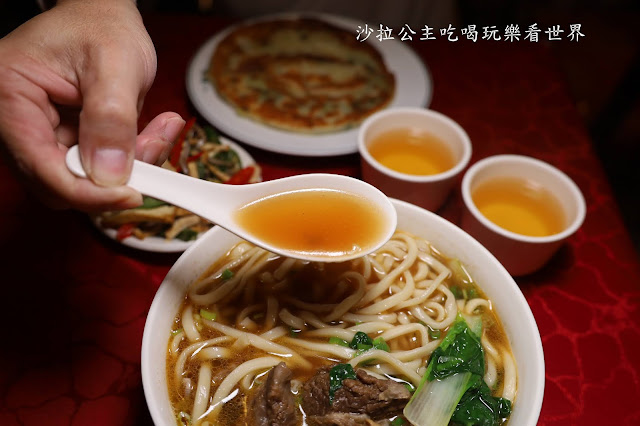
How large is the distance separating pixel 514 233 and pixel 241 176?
1.24m

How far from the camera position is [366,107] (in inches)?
121

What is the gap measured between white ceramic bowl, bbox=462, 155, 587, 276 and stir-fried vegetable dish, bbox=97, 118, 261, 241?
3.32 feet

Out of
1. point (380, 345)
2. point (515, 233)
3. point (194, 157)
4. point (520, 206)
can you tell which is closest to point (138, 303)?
point (194, 157)

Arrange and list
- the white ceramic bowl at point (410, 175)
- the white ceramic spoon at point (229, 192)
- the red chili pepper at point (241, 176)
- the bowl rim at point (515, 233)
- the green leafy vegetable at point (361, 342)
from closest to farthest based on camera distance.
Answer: the white ceramic spoon at point (229, 192), the green leafy vegetable at point (361, 342), the bowl rim at point (515, 233), the white ceramic bowl at point (410, 175), the red chili pepper at point (241, 176)

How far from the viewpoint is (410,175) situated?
245cm

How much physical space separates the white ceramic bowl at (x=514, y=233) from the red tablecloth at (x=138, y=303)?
0.22 metres

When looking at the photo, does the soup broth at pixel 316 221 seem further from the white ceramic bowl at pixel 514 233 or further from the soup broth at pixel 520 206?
the soup broth at pixel 520 206

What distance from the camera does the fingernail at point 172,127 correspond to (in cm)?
180

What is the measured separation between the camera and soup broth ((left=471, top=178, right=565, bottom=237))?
2350 millimetres

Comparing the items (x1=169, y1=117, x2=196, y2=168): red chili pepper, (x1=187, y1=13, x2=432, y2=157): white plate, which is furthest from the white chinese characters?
(x1=169, y1=117, x2=196, y2=168): red chili pepper

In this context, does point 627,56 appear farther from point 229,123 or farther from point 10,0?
point 10,0

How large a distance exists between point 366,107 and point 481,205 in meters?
0.99

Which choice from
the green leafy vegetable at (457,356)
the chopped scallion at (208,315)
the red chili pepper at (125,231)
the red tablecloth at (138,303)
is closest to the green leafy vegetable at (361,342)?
the green leafy vegetable at (457,356)

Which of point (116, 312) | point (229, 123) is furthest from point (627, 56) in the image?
point (116, 312)
